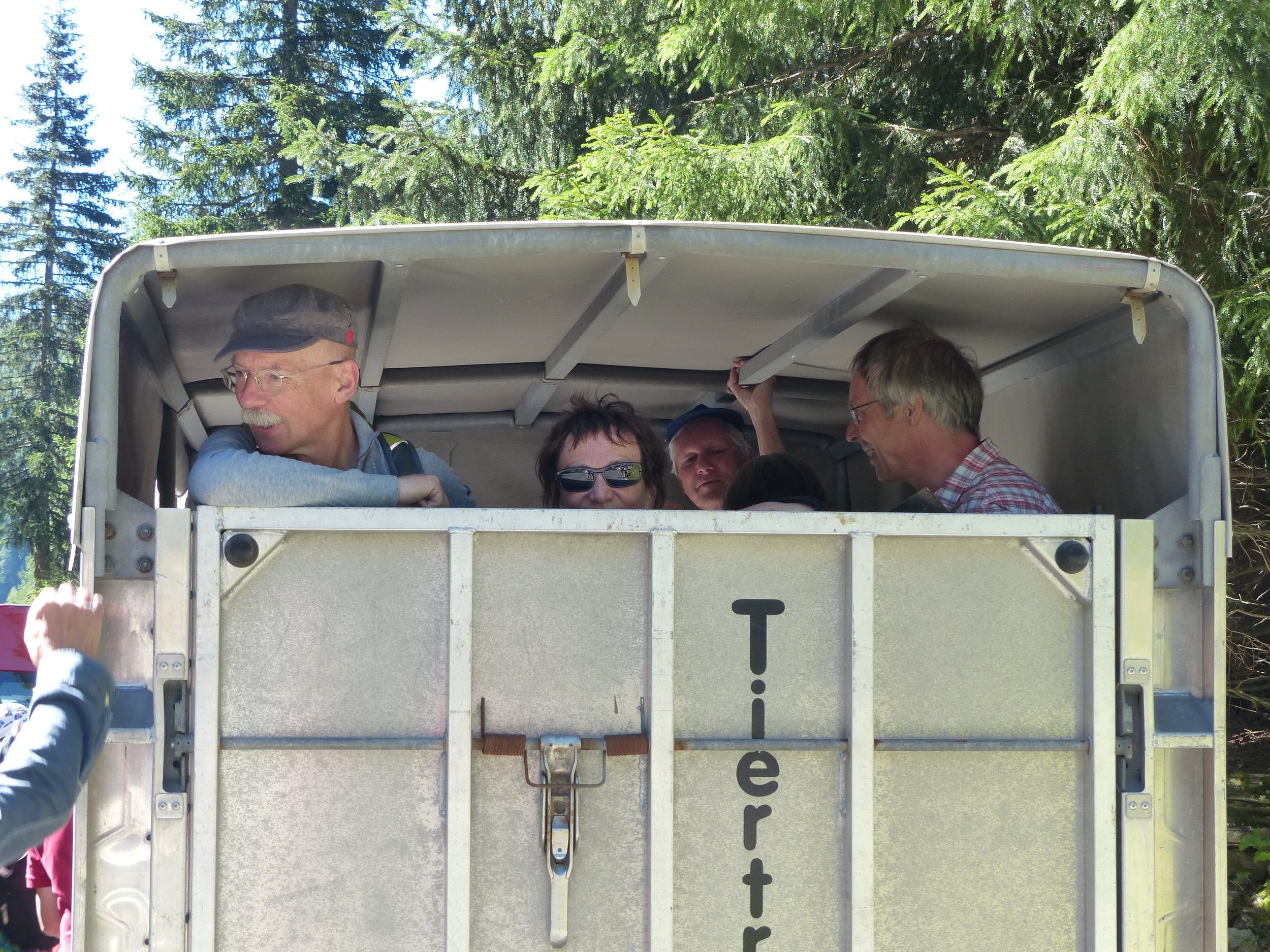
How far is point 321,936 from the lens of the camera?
7.52ft

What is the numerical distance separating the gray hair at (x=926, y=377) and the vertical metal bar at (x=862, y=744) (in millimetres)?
1091

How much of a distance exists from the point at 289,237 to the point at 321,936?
1447 millimetres

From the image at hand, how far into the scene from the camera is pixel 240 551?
7.57 feet

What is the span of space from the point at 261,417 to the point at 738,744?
148cm

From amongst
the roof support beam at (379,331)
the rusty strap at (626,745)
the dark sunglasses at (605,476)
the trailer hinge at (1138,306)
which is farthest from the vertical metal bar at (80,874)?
the trailer hinge at (1138,306)

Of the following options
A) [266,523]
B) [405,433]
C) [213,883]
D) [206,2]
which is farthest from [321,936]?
[206,2]

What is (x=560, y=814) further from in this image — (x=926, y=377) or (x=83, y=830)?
(x=926, y=377)

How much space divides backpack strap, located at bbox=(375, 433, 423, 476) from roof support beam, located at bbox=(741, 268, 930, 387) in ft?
4.24

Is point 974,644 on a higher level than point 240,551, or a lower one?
lower

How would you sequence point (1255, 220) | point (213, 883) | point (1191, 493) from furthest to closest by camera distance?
point (1255, 220) → point (1191, 493) → point (213, 883)

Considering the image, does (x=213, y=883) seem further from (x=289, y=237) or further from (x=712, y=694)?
(x=289, y=237)

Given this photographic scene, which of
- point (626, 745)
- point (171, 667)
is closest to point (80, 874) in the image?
point (171, 667)

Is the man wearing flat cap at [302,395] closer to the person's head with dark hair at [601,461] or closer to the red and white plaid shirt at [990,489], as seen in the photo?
the person's head with dark hair at [601,461]

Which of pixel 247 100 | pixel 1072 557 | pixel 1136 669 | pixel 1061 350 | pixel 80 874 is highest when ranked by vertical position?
pixel 247 100
